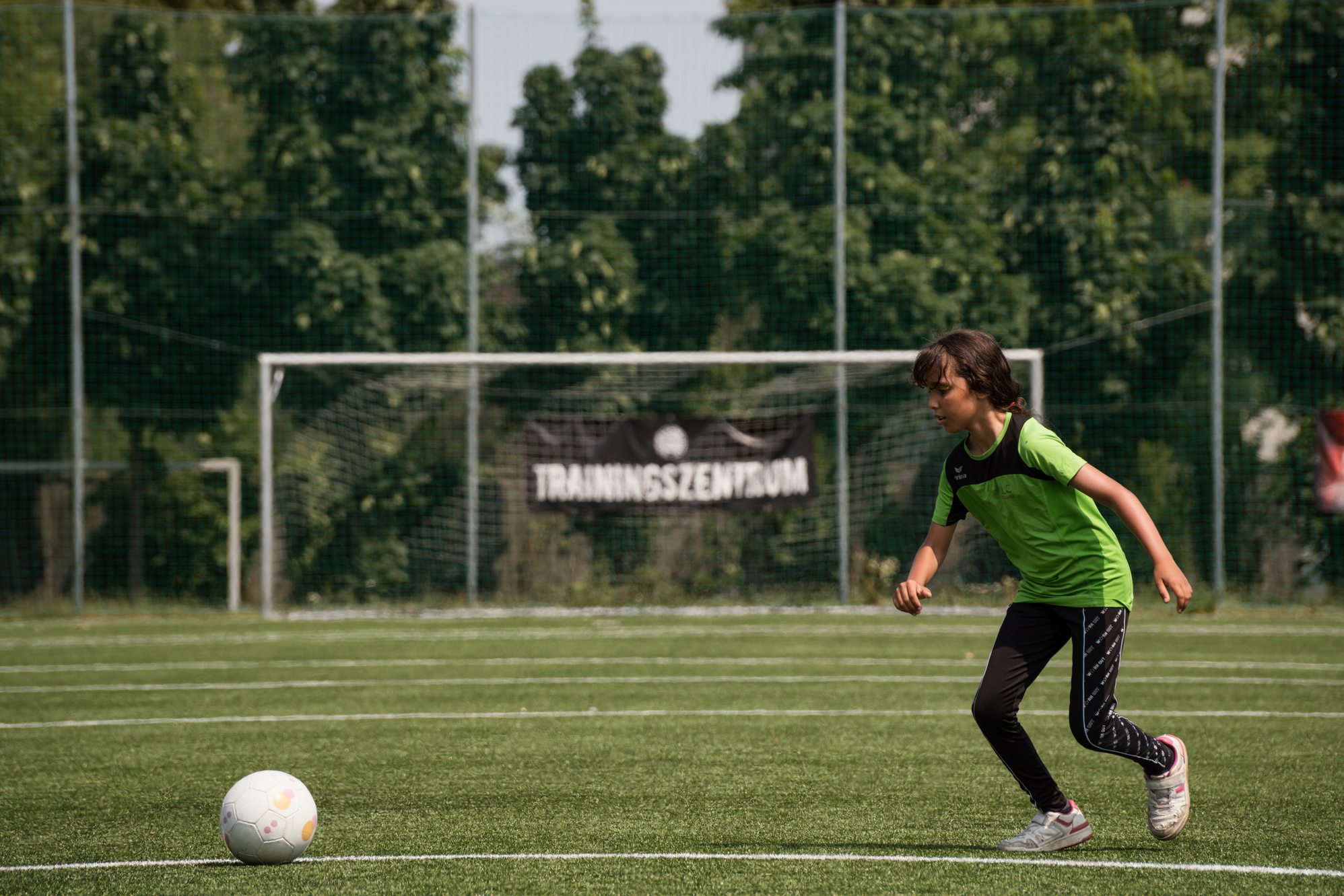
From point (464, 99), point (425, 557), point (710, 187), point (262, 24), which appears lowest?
point (425, 557)

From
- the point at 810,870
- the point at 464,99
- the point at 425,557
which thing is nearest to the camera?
the point at 810,870

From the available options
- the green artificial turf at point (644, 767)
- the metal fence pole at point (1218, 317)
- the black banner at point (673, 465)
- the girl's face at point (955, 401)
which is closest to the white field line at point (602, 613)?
the black banner at point (673, 465)

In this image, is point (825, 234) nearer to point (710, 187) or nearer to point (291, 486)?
point (710, 187)

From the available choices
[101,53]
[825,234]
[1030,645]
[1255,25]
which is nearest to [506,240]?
[825,234]

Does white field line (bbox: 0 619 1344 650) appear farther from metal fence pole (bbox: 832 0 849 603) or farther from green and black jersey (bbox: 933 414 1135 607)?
green and black jersey (bbox: 933 414 1135 607)

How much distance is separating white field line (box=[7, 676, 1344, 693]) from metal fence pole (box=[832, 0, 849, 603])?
5209 millimetres

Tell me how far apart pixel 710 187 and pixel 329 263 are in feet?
14.7

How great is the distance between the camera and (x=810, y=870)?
3938mm

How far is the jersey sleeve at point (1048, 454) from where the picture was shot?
3926mm

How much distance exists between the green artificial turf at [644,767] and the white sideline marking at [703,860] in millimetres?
47

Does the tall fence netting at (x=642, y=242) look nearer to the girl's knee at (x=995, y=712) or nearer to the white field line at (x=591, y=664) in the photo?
the white field line at (x=591, y=664)

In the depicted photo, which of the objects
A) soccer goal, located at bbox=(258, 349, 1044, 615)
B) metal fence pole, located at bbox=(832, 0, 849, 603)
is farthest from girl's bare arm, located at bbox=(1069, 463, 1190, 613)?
metal fence pole, located at bbox=(832, 0, 849, 603)

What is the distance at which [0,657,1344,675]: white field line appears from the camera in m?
9.20

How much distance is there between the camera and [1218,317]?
14.2m
